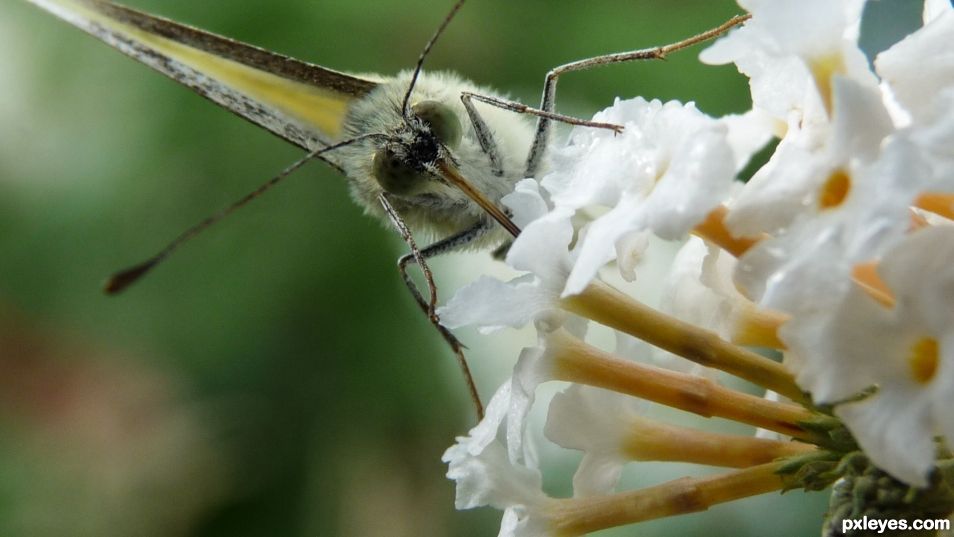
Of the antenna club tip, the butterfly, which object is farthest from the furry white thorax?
the antenna club tip

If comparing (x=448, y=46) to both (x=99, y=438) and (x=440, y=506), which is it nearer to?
(x=440, y=506)

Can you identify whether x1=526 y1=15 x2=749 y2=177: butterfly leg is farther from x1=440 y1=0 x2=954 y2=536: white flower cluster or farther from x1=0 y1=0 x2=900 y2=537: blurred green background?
x1=0 y1=0 x2=900 y2=537: blurred green background

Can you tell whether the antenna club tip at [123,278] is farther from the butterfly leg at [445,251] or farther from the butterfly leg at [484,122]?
the butterfly leg at [484,122]

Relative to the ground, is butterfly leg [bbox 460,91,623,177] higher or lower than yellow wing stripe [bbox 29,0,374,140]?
lower

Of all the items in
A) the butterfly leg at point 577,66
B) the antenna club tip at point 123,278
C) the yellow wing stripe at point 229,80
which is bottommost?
the antenna club tip at point 123,278

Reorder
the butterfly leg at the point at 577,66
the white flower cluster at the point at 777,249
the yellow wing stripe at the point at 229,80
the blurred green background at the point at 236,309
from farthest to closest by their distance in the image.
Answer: the blurred green background at the point at 236,309 < the yellow wing stripe at the point at 229,80 < the butterfly leg at the point at 577,66 < the white flower cluster at the point at 777,249

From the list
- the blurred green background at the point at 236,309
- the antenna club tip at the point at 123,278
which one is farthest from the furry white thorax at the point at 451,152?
the blurred green background at the point at 236,309

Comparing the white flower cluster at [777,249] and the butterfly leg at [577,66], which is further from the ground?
the butterfly leg at [577,66]

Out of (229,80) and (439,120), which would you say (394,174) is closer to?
(439,120)

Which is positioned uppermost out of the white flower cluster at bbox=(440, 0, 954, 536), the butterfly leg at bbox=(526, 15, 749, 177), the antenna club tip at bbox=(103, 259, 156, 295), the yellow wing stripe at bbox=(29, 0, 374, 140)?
the yellow wing stripe at bbox=(29, 0, 374, 140)
